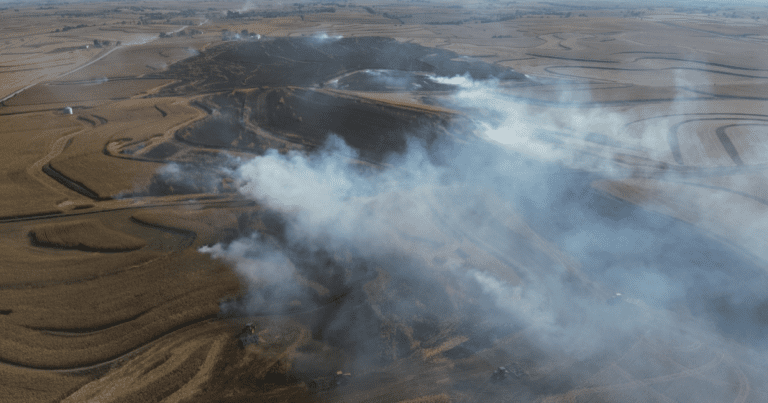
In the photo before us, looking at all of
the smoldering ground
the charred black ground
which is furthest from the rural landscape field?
the charred black ground

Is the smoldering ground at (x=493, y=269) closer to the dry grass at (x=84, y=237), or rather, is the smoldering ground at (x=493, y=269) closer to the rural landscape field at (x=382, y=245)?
the rural landscape field at (x=382, y=245)

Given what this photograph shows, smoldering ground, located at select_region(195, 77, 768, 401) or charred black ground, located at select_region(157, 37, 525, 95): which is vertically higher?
charred black ground, located at select_region(157, 37, 525, 95)

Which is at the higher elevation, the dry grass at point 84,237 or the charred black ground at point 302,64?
the charred black ground at point 302,64

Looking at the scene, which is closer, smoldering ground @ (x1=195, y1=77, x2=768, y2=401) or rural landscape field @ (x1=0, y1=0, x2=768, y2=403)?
rural landscape field @ (x1=0, y1=0, x2=768, y2=403)

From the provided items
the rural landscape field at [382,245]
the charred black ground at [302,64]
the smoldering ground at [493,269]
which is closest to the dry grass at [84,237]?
the rural landscape field at [382,245]

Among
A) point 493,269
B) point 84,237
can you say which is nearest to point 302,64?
point 84,237

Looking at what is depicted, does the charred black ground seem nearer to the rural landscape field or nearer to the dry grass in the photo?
the rural landscape field
